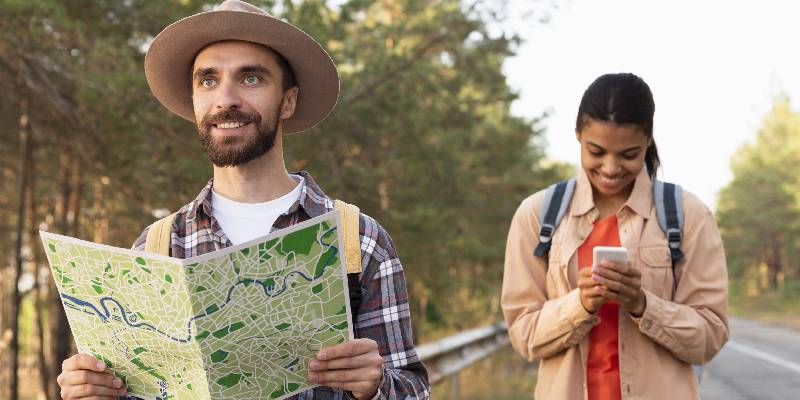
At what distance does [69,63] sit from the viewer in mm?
9383

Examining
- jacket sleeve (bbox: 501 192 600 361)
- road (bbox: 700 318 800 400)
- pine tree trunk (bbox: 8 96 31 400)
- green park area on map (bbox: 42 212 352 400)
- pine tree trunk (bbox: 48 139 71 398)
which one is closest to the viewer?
green park area on map (bbox: 42 212 352 400)

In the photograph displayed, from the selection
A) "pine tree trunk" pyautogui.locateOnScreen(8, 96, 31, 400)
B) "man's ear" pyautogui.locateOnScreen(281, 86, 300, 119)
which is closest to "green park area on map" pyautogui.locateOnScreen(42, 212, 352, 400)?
"man's ear" pyautogui.locateOnScreen(281, 86, 300, 119)

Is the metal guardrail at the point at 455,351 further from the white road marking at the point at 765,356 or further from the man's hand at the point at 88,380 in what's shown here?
the white road marking at the point at 765,356

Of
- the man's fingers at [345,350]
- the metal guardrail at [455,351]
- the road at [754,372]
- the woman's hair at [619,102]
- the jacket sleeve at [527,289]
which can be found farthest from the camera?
the road at [754,372]

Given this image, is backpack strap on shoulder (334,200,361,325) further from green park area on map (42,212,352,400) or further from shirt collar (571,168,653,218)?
shirt collar (571,168,653,218)

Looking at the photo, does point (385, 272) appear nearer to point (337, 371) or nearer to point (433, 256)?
point (337, 371)

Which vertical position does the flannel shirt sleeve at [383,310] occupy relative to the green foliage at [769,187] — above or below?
below

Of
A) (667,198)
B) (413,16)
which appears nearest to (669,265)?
(667,198)

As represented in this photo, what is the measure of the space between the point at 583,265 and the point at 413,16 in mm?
16700

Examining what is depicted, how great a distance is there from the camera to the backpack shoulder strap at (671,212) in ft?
11.1

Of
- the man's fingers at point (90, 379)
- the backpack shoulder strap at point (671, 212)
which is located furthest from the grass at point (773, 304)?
the man's fingers at point (90, 379)

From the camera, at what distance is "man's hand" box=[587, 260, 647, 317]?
315 cm

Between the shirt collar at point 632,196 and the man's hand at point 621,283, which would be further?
the shirt collar at point 632,196

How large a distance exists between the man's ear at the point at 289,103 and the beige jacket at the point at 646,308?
1.35 m
